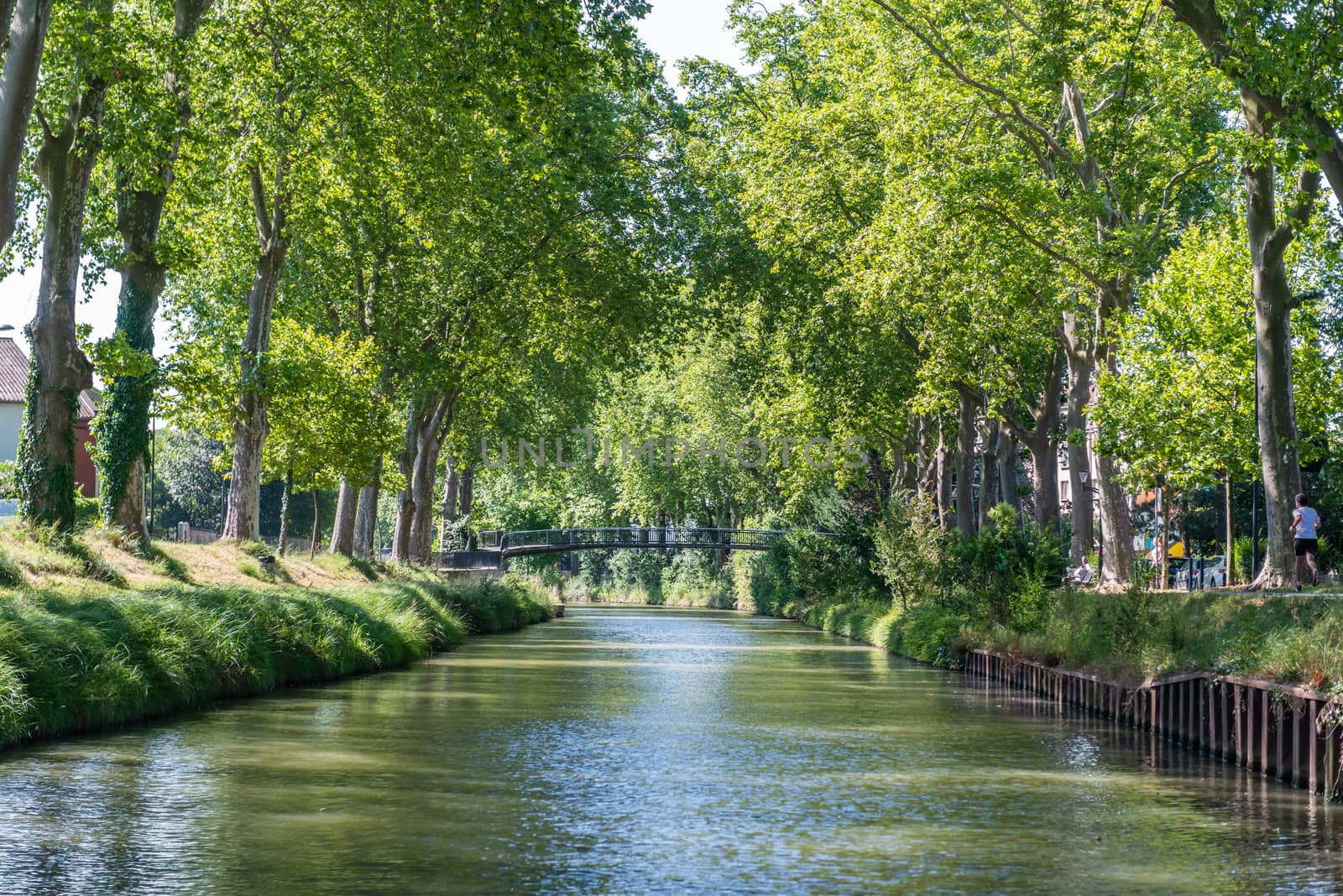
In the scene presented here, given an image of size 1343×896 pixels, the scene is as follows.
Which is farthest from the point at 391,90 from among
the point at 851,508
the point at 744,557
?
the point at 744,557

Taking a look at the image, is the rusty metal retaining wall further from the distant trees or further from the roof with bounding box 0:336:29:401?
the roof with bounding box 0:336:29:401

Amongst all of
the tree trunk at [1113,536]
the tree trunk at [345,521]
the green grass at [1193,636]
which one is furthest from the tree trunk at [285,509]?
the tree trunk at [1113,536]

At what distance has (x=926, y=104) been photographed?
30734 millimetres

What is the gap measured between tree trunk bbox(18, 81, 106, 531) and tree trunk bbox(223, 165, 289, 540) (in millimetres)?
7176

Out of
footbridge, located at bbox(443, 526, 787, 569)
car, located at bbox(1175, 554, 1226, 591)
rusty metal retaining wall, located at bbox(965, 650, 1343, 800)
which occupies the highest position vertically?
footbridge, located at bbox(443, 526, 787, 569)

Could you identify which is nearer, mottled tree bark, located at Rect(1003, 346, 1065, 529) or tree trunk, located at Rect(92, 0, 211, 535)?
tree trunk, located at Rect(92, 0, 211, 535)

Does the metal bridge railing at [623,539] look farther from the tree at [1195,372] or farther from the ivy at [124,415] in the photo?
the ivy at [124,415]

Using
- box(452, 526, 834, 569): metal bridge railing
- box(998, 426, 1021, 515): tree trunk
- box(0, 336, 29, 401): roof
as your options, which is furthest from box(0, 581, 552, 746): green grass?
box(0, 336, 29, 401): roof

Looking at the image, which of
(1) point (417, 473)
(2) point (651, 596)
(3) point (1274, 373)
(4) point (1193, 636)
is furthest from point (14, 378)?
(4) point (1193, 636)

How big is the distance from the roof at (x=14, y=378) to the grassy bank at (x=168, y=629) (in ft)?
139

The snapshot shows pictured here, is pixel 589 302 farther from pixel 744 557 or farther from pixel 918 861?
pixel 744 557

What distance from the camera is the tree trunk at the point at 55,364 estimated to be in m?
24.7

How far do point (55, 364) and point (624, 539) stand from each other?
58.1 meters

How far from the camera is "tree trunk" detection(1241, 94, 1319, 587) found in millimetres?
21922
